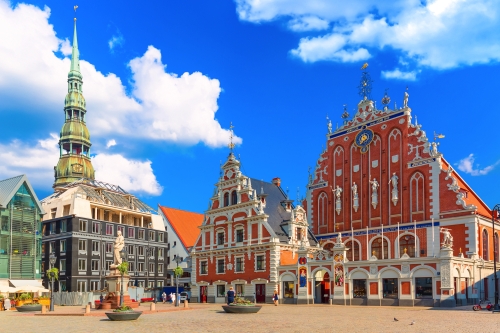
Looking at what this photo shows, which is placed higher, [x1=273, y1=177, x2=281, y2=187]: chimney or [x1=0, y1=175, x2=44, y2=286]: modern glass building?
[x1=273, y1=177, x2=281, y2=187]: chimney

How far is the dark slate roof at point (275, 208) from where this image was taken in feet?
179

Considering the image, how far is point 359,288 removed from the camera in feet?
150

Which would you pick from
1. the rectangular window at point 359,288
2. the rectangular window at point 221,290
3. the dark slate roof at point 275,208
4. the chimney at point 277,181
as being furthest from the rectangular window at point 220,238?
the rectangular window at point 359,288

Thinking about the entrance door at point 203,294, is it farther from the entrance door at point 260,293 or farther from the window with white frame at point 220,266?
the entrance door at point 260,293

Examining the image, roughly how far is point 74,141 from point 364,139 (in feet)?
207

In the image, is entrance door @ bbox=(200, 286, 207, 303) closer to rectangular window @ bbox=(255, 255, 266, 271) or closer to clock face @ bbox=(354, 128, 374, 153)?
rectangular window @ bbox=(255, 255, 266, 271)

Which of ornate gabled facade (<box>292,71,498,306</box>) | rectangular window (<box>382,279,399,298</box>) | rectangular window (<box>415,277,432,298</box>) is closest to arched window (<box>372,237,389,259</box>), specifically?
ornate gabled facade (<box>292,71,498,306</box>)

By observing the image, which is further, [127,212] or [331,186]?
[127,212]

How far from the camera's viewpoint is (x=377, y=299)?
4384cm

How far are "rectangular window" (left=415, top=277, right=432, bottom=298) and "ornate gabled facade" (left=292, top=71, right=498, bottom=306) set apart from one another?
0.08 metres

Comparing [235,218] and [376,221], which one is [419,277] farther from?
[235,218]

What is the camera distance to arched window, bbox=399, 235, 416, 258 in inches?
1914

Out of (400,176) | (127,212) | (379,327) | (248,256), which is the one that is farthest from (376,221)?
(127,212)

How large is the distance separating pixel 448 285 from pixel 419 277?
2544 millimetres
